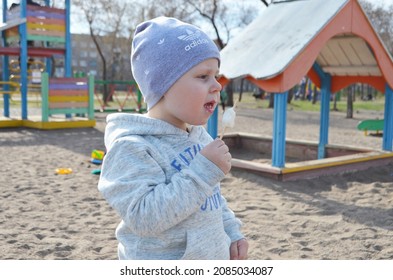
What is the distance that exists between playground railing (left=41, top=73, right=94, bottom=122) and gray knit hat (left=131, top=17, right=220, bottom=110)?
965 cm

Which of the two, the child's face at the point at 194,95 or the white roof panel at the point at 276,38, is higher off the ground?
the white roof panel at the point at 276,38

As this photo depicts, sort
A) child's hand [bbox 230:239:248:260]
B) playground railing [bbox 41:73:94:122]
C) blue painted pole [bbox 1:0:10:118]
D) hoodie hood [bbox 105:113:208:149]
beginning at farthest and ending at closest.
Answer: blue painted pole [bbox 1:0:10:118], playground railing [bbox 41:73:94:122], child's hand [bbox 230:239:248:260], hoodie hood [bbox 105:113:208:149]

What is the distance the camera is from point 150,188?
128cm

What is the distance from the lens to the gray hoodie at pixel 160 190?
1276mm

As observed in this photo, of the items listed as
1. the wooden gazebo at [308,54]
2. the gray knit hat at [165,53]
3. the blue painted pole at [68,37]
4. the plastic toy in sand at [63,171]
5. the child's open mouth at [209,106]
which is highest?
the blue painted pole at [68,37]

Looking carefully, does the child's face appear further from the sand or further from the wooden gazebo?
the wooden gazebo

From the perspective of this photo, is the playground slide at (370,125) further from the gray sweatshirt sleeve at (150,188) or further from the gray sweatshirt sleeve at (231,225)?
the gray sweatshirt sleeve at (150,188)

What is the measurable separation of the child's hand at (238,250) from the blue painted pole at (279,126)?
12.4 feet

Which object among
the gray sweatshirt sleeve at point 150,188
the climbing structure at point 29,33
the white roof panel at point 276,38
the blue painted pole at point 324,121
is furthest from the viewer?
the climbing structure at point 29,33

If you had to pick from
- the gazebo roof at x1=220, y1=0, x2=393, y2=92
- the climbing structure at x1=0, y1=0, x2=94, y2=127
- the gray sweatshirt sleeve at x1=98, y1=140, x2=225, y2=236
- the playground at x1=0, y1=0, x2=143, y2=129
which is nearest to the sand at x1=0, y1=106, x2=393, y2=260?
the gazebo roof at x1=220, y1=0, x2=393, y2=92

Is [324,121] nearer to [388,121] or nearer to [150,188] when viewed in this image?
[388,121]

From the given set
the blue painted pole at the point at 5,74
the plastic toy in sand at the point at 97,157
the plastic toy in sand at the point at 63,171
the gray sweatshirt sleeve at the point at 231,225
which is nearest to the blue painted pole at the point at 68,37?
the blue painted pole at the point at 5,74

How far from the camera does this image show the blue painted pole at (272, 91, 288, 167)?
5.25m
